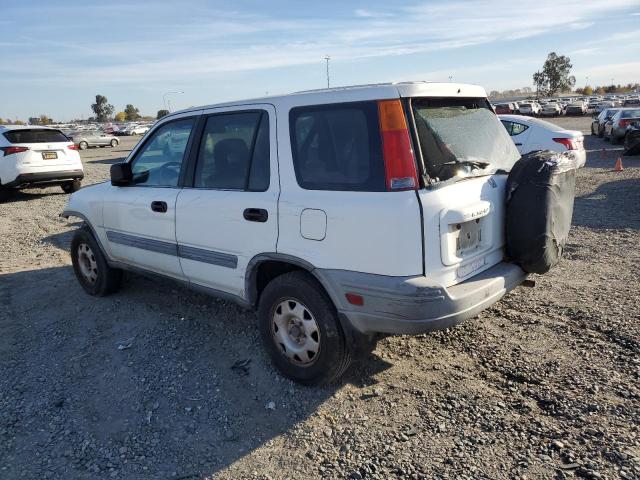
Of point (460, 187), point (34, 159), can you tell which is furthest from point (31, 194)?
point (460, 187)

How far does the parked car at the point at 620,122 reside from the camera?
67.7 ft

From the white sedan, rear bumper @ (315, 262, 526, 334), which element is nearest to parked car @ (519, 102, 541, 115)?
the white sedan

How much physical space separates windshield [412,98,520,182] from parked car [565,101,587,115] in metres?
52.4

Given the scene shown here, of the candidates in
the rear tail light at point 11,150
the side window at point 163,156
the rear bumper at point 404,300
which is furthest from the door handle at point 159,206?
the rear tail light at point 11,150

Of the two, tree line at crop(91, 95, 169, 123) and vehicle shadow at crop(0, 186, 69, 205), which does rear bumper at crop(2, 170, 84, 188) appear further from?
tree line at crop(91, 95, 169, 123)

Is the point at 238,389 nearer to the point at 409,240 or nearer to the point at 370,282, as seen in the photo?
the point at 370,282

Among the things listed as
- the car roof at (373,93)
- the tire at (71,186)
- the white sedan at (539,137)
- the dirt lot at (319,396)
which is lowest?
the dirt lot at (319,396)

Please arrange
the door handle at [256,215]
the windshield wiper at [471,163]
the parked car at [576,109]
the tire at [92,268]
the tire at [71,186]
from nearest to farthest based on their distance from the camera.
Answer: the windshield wiper at [471,163], the door handle at [256,215], the tire at [92,268], the tire at [71,186], the parked car at [576,109]

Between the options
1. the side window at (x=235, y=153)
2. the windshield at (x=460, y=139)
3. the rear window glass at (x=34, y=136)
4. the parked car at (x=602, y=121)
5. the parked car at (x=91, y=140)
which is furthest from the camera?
the parked car at (x=91, y=140)

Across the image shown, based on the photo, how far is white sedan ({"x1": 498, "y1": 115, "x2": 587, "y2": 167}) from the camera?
11.6 meters

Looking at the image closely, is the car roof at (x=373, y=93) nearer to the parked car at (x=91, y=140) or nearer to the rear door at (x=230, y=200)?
the rear door at (x=230, y=200)

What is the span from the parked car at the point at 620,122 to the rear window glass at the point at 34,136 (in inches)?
792

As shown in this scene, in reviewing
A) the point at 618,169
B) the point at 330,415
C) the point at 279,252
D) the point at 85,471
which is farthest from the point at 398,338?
the point at 618,169

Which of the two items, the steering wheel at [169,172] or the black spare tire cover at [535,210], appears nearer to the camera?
the black spare tire cover at [535,210]
